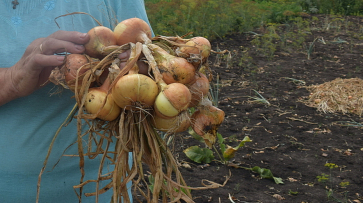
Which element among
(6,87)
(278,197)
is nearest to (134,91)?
(6,87)

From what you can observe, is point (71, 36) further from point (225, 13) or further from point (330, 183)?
point (225, 13)

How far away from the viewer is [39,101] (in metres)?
1.35

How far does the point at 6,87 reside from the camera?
125cm

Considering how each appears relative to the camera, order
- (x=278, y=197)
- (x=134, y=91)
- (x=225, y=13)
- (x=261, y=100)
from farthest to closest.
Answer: (x=225, y=13) → (x=261, y=100) → (x=278, y=197) → (x=134, y=91)

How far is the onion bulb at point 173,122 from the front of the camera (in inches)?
44.8

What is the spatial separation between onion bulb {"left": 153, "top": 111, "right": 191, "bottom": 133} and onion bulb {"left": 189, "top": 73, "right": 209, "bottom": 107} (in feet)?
0.27

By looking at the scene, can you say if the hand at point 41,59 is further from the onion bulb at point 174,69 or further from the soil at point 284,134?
the soil at point 284,134

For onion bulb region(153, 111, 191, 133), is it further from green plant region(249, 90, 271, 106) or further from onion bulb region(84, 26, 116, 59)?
green plant region(249, 90, 271, 106)

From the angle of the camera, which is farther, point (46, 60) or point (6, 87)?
point (6, 87)

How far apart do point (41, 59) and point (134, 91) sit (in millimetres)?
296

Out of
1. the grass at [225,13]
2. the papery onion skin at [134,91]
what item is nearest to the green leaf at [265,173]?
the papery onion skin at [134,91]

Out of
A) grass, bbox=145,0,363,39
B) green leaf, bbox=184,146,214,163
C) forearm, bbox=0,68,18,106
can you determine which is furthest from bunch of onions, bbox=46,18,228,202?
grass, bbox=145,0,363,39

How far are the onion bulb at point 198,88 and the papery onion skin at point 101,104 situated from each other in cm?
23

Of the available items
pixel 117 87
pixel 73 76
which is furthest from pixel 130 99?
pixel 73 76
